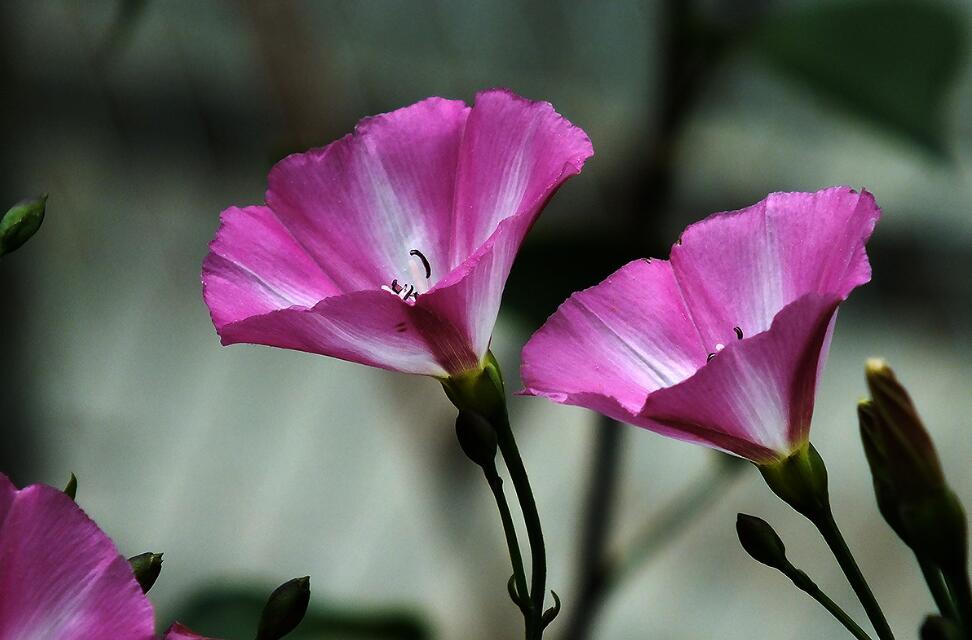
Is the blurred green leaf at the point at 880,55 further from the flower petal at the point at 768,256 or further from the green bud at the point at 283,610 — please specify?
the green bud at the point at 283,610

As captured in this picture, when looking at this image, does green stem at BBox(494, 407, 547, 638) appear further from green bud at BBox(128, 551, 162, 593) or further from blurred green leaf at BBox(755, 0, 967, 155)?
blurred green leaf at BBox(755, 0, 967, 155)

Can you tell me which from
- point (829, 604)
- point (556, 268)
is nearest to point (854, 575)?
point (829, 604)

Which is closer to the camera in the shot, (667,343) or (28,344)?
(667,343)

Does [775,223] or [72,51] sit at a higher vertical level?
[72,51]

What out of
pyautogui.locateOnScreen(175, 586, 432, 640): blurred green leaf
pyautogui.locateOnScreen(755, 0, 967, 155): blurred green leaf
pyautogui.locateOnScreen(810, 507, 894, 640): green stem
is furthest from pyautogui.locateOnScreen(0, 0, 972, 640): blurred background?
pyautogui.locateOnScreen(810, 507, 894, 640): green stem

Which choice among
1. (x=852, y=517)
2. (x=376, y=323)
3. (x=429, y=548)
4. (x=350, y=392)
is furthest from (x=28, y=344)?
(x=376, y=323)

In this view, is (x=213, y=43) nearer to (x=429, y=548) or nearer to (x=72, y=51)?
(x=72, y=51)

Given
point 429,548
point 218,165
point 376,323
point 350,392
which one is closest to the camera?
point 376,323
